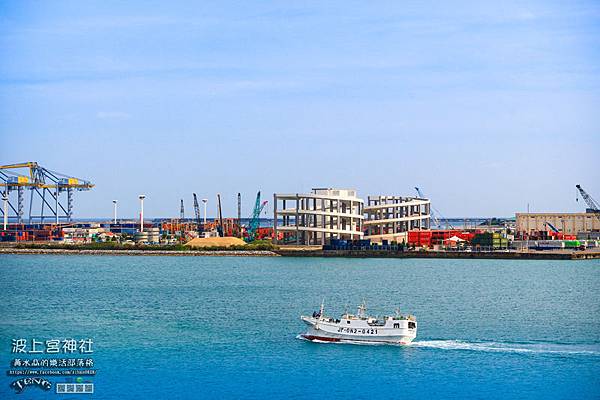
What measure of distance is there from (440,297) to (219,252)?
4359 cm

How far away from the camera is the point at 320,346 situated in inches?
1054

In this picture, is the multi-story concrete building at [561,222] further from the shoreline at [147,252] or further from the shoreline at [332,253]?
the shoreline at [147,252]

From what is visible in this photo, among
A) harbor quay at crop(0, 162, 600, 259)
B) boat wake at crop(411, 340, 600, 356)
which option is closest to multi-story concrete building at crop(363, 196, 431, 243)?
harbor quay at crop(0, 162, 600, 259)

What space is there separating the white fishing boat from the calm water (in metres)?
0.40

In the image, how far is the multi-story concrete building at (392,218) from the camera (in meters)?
86.5

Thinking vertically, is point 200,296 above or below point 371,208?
below

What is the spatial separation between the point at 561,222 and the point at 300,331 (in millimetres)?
72267

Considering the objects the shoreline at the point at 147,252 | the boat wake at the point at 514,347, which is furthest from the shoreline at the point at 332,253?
the boat wake at the point at 514,347

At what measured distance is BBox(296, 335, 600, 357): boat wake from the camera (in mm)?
25938

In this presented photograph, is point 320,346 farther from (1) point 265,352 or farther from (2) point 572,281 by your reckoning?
(2) point 572,281

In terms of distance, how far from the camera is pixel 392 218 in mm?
87750

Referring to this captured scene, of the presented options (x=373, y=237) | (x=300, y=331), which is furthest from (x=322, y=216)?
(x=300, y=331)

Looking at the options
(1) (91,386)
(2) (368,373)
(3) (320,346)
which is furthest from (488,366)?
(1) (91,386)

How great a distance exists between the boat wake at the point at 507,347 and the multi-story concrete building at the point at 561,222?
2729 inches
